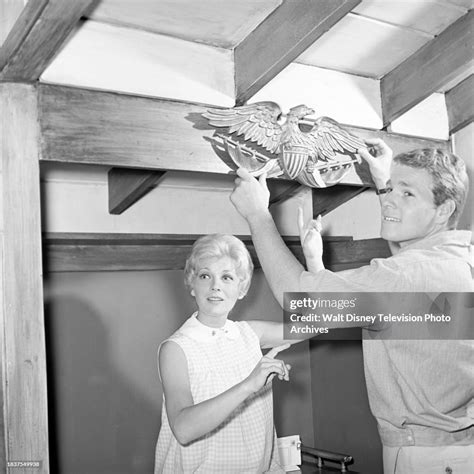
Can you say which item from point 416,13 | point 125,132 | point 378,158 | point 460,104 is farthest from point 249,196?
point 460,104

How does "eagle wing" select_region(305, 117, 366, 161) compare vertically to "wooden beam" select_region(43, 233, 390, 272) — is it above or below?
above

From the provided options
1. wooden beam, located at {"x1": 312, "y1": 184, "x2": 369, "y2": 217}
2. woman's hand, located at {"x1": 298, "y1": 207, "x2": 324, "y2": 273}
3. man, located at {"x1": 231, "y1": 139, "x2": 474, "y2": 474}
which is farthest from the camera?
wooden beam, located at {"x1": 312, "y1": 184, "x2": 369, "y2": 217}

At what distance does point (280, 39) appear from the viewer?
2029 mm

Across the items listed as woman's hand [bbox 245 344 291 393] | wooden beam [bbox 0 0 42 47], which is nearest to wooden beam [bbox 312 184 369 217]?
woman's hand [bbox 245 344 291 393]

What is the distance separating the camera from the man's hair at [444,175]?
2117mm

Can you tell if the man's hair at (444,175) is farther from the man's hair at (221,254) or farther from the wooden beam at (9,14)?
the wooden beam at (9,14)

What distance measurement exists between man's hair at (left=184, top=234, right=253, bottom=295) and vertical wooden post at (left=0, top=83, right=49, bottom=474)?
452 mm

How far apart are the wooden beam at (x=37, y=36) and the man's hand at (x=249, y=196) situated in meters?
0.68

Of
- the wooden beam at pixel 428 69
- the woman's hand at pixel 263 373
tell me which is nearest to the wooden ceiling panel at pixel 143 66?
the wooden beam at pixel 428 69

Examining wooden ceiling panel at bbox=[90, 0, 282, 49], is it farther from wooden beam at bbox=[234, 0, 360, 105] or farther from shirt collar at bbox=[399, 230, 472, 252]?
shirt collar at bbox=[399, 230, 472, 252]

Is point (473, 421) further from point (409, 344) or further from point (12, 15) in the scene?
point (12, 15)

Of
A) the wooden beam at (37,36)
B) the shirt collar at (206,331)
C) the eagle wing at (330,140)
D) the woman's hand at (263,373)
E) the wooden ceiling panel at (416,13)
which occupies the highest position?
the wooden ceiling panel at (416,13)

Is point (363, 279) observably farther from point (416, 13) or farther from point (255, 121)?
point (416, 13)

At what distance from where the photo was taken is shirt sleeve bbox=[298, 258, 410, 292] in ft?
6.51
